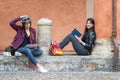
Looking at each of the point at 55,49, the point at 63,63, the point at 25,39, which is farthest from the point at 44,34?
the point at 63,63

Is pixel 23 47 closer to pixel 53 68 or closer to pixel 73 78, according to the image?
pixel 53 68

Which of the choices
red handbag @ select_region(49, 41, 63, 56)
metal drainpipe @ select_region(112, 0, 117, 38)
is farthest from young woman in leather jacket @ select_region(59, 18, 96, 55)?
metal drainpipe @ select_region(112, 0, 117, 38)

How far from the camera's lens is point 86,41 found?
13797 mm

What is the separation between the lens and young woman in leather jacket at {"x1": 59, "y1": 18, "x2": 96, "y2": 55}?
13.6m

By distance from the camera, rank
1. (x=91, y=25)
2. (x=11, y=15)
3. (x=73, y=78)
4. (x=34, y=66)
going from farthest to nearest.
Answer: (x=11, y=15) → (x=91, y=25) → (x=34, y=66) → (x=73, y=78)

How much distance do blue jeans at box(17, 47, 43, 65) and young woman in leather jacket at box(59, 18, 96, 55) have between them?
0.71m

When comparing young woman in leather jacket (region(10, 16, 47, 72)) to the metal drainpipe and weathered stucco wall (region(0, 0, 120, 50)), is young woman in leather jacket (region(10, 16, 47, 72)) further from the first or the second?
weathered stucco wall (region(0, 0, 120, 50))

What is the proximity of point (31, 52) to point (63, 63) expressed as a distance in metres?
0.78

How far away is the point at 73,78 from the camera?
1144 centimetres

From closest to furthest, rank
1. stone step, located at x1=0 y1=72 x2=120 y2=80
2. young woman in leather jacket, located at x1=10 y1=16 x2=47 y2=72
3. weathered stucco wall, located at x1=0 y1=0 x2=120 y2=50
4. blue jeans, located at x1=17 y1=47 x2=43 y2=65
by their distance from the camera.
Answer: stone step, located at x1=0 y1=72 x2=120 y2=80, blue jeans, located at x1=17 y1=47 x2=43 y2=65, young woman in leather jacket, located at x1=10 y1=16 x2=47 y2=72, weathered stucco wall, located at x1=0 y1=0 x2=120 y2=50

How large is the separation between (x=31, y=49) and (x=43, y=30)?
87cm

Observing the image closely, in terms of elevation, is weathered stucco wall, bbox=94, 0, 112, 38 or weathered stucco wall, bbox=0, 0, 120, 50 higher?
weathered stucco wall, bbox=94, 0, 112, 38

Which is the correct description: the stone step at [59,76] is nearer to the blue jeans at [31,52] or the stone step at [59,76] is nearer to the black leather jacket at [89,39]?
the blue jeans at [31,52]

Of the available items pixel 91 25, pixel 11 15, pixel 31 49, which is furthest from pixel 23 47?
pixel 11 15
